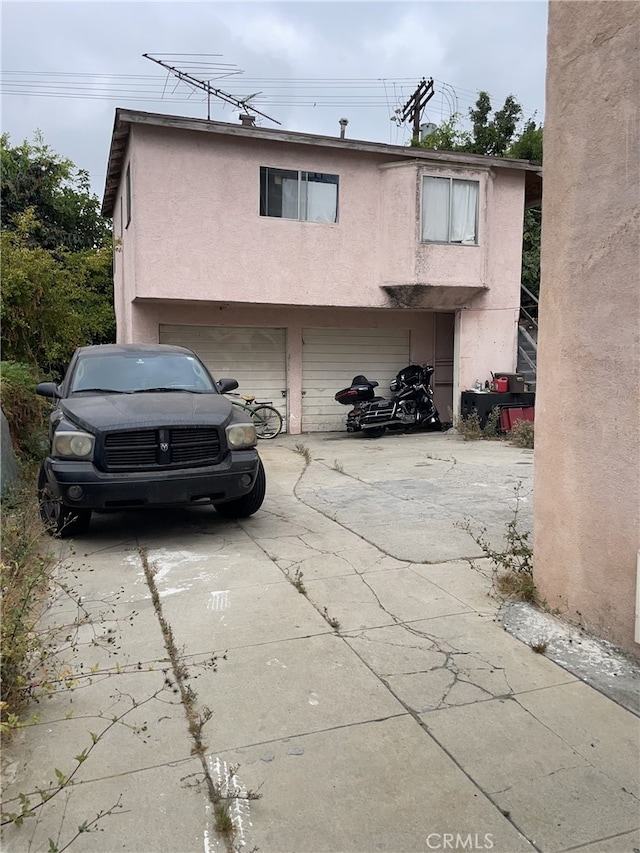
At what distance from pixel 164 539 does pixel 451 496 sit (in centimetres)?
344

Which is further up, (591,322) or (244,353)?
(591,322)

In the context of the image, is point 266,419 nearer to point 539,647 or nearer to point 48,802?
point 539,647

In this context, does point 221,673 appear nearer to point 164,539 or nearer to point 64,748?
point 64,748

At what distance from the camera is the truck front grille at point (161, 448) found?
17.7 ft

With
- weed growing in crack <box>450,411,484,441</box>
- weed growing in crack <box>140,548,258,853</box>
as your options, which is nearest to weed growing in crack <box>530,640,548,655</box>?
weed growing in crack <box>140,548,258,853</box>

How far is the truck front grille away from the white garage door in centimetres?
892

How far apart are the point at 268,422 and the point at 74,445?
Answer: 857 centimetres

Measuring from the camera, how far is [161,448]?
548cm

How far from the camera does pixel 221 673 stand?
10.8 ft

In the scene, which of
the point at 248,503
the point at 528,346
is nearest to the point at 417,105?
the point at 528,346

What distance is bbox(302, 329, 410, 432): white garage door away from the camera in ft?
47.6

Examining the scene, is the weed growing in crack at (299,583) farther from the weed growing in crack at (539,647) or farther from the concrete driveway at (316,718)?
the weed growing in crack at (539,647)

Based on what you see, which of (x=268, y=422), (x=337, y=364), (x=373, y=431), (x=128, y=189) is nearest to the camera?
(x=128, y=189)

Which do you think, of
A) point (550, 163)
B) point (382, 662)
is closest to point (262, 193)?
point (550, 163)
